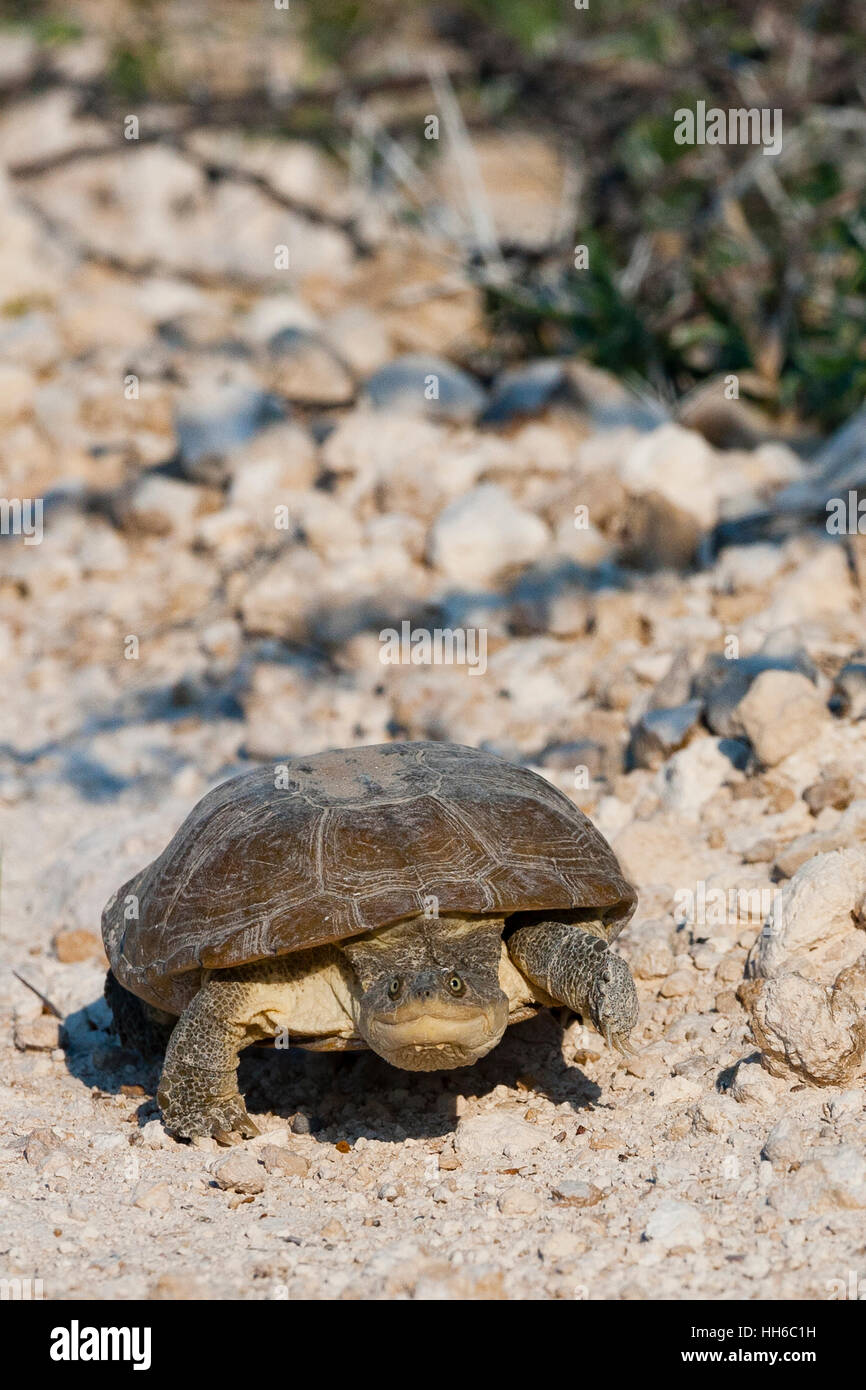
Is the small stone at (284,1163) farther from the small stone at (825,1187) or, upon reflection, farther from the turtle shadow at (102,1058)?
the small stone at (825,1187)

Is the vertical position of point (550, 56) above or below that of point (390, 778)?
above

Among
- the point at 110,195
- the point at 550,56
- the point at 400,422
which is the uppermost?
the point at 550,56

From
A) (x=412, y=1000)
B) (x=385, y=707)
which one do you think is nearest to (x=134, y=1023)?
(x=412, y=1000)

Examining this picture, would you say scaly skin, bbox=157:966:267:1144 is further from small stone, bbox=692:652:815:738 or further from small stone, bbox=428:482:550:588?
small stone, bbox=428:482:550:588

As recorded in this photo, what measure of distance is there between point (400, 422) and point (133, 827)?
294 centimetres

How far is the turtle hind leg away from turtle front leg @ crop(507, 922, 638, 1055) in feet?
3.55

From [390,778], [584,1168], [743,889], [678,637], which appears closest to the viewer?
[584,1168]

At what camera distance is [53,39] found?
1046 centimetres

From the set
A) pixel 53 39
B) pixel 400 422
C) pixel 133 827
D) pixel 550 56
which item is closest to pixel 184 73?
pixel 53 39

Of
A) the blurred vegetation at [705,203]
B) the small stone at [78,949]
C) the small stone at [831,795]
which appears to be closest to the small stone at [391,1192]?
the small stone at [78,949]

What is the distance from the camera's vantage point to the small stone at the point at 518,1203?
2.78m

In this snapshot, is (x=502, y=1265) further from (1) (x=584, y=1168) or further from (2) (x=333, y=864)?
(2) (x=333, y=864)

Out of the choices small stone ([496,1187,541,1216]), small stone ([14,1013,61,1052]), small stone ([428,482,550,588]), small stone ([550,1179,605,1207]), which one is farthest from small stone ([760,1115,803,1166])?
small stone ([428,482,550,588])

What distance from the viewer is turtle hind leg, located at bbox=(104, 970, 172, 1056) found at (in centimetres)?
383
